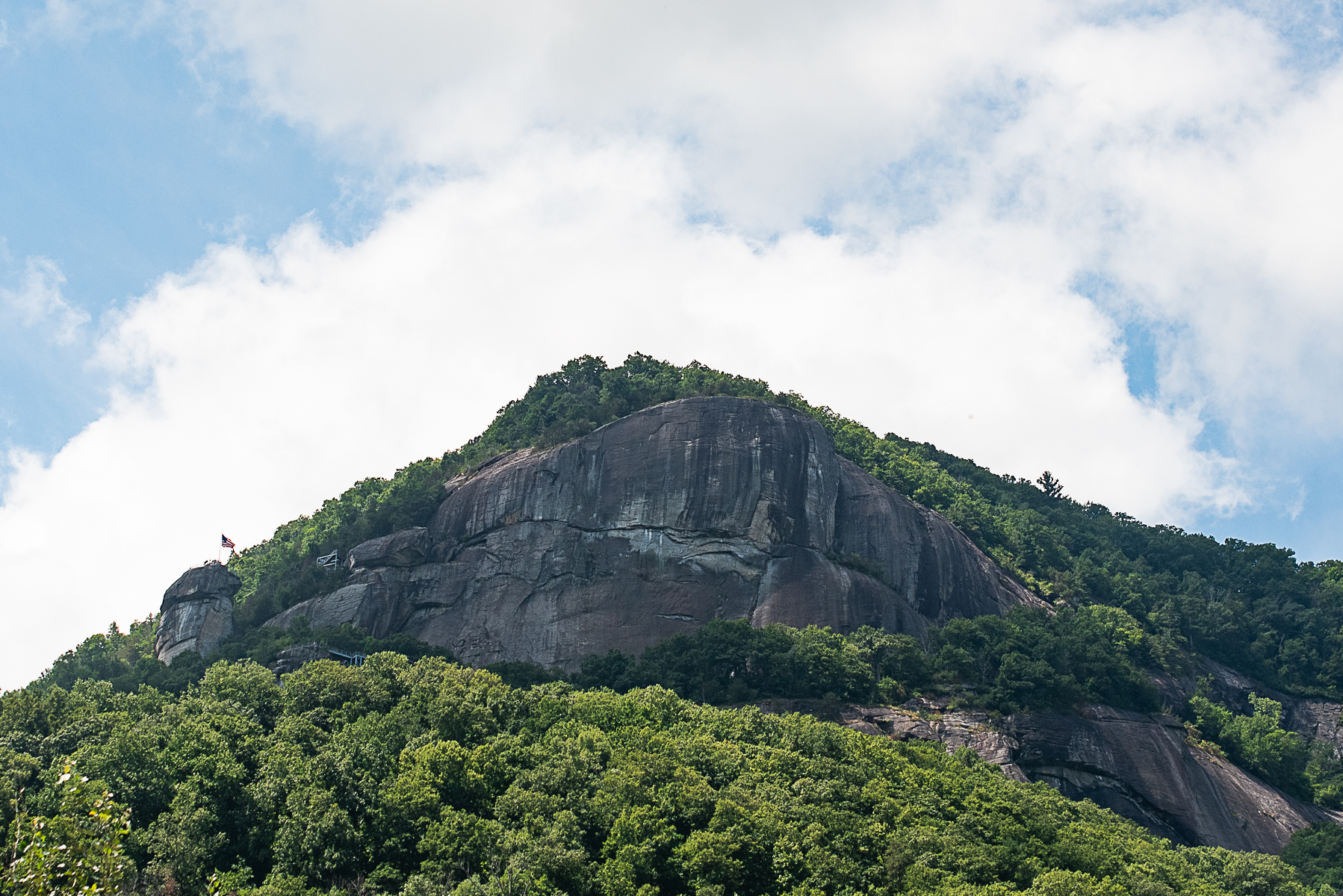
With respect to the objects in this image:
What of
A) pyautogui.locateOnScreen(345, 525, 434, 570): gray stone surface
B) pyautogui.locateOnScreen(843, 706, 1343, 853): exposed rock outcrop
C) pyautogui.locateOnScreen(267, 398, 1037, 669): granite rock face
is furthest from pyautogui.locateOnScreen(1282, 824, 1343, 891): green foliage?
pyautogui.locateOnScreen(345, 525, 434, 570): gray stone surface

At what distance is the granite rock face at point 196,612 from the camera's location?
74750 mm

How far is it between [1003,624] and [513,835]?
41750mm

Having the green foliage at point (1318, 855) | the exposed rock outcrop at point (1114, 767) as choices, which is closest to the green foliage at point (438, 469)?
the exposed rock outcrop at point (1114, 767)

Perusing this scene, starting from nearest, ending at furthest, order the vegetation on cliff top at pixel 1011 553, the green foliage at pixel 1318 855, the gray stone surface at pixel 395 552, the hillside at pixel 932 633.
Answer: the green foliage at pixel 1318 855 → the hillside at pixel 932 633 → the gray stone surface at pixel 395 552 → the vegetation on cliff top at pixel 1011 553

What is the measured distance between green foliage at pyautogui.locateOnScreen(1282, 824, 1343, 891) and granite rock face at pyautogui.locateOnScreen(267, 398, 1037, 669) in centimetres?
2317

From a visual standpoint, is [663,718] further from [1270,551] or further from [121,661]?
[1270,551]

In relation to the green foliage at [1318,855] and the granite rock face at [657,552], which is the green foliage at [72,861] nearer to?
the granite rock face at [657,552]

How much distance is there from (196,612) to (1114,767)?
178 feet

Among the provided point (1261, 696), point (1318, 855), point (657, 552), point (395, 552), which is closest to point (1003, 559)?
point (1261, 696)

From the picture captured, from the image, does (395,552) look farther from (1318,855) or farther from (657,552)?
(1318,855)

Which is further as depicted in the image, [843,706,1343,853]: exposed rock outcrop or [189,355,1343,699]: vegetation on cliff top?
[189,355,1343,699]: vegetation on cliff top

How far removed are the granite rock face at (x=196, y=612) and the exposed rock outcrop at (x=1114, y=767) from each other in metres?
39.2

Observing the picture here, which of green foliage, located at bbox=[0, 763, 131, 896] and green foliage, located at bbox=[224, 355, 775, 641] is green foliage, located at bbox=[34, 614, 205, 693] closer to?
green foliage, located at bbox=[224, 355, 775, 641]

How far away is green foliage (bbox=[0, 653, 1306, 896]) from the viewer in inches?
1550
